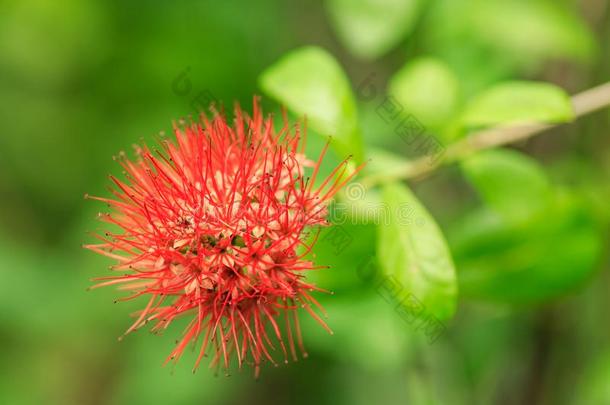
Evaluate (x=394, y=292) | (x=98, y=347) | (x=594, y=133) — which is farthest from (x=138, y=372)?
(x=594, y=133)

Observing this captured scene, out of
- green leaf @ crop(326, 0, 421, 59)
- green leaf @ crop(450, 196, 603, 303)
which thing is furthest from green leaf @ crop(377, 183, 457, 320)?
green leaf @ crop(326, 0, 421, 59)

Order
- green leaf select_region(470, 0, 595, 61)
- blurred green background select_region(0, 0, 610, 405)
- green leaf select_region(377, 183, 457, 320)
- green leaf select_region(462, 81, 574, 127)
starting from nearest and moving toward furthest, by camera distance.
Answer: green leaf select_region(377, 183, 457, 320), green leaf select_region(462, 81, 574, 127), blurred green background select_region(0, 0, 610, 405), green leaf select_region(470, 0, 595, 61)

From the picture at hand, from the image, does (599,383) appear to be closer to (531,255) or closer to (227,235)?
(531,255)

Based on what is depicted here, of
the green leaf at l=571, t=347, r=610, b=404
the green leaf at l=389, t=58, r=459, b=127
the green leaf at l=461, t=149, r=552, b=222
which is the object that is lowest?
the green leaf at l=571, t=347, r=610, b=404

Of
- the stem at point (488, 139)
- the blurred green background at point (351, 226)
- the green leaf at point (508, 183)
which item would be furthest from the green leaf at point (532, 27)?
the green leaf at point (508, 183)

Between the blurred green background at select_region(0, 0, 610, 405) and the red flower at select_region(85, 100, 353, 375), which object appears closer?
the red flower at select_region(85, 100, 353, 375)

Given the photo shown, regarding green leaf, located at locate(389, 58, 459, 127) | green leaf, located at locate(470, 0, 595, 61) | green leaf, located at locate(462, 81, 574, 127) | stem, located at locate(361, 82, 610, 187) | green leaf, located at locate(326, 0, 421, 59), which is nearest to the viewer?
green leaf, located at locate(462, 81, 574, 127)

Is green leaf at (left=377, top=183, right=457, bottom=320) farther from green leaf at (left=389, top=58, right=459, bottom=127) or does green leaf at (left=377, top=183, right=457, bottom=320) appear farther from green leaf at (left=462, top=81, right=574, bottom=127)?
green leaf at (left=389, top=58, right=459, bottom=127)
